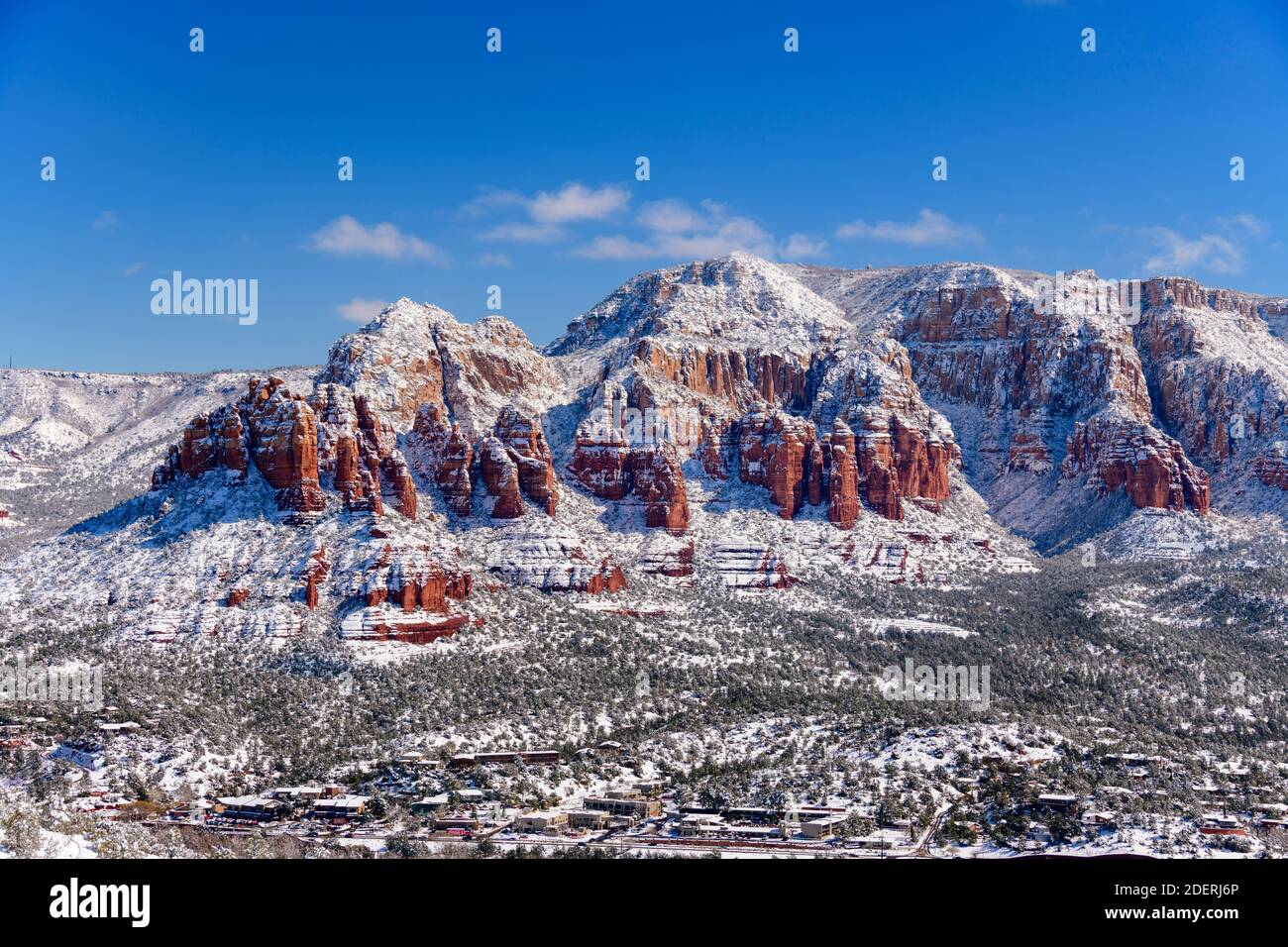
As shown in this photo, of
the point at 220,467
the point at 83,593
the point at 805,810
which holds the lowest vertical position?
the point at 805,810

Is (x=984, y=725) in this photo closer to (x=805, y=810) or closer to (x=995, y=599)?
(x=805, y=810)

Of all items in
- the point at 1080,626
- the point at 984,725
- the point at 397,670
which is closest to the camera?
the point at 984,725

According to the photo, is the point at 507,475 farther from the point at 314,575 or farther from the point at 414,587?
the point at 314,575

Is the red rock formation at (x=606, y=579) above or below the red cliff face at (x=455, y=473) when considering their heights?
below

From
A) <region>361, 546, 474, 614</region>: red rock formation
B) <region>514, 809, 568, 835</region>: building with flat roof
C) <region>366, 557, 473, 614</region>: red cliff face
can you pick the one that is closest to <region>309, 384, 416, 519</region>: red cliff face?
<region>361, 546, 474, 614</region>: red rock formation

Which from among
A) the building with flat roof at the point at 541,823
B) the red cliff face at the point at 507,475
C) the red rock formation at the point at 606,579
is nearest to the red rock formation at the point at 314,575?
the red rock formation at the point at 606,579

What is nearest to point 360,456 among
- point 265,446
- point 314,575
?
point 265,446

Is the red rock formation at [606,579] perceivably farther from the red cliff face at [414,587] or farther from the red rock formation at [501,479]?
the red cliff face at [414,587]
